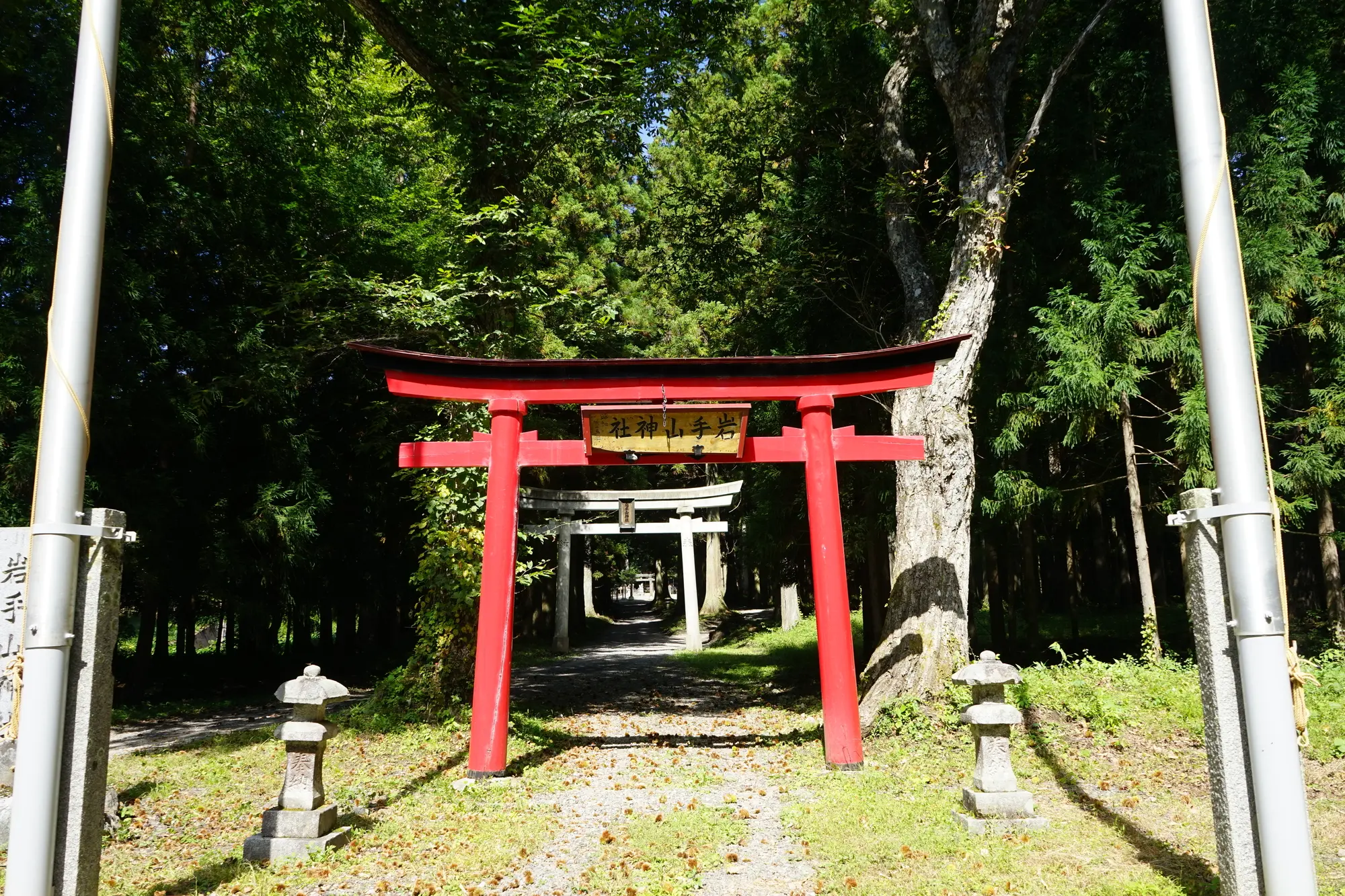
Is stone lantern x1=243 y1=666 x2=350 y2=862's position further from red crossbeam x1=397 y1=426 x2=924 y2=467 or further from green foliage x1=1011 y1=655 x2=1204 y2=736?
green foliage x1=1011 y1=655 x2=1204 y2=736

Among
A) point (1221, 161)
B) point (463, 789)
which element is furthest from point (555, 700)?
point (1221, 161)

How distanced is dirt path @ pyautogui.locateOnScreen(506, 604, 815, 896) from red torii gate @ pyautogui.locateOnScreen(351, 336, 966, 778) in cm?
110

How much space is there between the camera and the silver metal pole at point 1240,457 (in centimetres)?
303

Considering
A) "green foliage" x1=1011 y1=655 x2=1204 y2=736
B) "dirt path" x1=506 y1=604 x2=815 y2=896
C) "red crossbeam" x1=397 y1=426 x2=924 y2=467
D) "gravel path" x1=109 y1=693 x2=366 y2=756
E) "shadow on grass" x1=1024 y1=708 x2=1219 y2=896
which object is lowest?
"gravel path" x1=109 y1=693 x2=366 y2=756

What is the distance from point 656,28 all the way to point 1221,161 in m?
9.37

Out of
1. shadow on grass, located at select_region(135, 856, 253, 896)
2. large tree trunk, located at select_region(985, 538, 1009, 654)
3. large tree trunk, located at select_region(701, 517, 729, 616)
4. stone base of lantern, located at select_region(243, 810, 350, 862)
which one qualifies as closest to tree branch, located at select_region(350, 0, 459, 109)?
stone base of lantern, located at select_region(243, 810, 350, 862)

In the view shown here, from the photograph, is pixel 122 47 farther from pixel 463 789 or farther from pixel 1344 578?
pixel 1344 578

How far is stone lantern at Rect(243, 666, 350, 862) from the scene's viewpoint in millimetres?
4848

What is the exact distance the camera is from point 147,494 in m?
11.3

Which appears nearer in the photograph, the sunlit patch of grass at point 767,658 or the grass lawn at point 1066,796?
the grass lawn at point 1066,796

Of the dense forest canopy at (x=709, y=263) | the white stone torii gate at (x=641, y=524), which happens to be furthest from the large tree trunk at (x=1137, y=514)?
the white stone torii gate at (x=641, y=524)

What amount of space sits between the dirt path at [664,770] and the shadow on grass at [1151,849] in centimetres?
183

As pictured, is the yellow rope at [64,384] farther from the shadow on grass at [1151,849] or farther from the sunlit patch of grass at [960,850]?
the shadow on grass at [1151,849]

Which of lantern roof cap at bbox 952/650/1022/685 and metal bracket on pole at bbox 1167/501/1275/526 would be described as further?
lantern roof cap at bbox 952/650/1022/685
